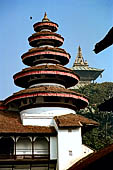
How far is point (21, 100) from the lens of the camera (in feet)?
112

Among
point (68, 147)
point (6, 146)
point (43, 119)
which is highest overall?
point (43, 119)

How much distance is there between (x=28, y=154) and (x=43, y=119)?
3.07m

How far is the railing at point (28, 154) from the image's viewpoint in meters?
30.6

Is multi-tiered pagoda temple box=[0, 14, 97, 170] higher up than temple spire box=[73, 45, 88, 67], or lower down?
lower down

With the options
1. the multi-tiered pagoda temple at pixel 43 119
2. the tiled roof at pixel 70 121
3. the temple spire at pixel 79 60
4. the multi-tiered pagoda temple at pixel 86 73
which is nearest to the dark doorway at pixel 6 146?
the multi-tiered pagoda temple at pixel 43 119

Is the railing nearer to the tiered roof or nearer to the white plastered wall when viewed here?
the white plastered wall

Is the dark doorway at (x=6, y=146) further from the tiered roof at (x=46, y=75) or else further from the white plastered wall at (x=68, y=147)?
the white plastered wall at (x=68, y=147)

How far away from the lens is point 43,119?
107 ft

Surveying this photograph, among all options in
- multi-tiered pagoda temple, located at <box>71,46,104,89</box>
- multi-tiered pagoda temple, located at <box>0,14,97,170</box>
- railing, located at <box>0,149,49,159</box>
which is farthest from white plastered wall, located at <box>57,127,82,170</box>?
multi-tiered pagoda temple, located at <box>71,46,104,89</box>

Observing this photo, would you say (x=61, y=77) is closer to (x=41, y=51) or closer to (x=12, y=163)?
(x=41, y=51)

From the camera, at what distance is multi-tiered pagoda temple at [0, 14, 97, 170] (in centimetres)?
3058

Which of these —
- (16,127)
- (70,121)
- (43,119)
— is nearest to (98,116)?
(43,119)

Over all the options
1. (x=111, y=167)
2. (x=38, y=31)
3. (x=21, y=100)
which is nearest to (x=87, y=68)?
(x=38, y=31)

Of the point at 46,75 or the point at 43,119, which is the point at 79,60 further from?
the point at 43,119
